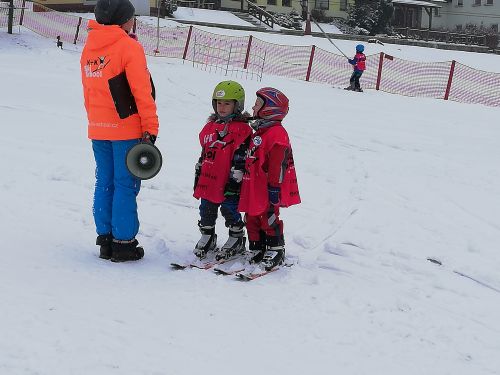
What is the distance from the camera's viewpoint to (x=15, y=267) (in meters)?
4.35

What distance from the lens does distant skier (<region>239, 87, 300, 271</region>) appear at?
457 centimetres

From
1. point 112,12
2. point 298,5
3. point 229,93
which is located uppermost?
point 298,5

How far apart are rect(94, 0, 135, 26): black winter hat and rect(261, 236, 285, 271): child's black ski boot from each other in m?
1.87

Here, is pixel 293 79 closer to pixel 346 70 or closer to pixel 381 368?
pixel 346 70

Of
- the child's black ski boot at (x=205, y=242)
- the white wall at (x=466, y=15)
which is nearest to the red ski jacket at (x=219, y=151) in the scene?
the child's black ski boot at (x=205, y=242)

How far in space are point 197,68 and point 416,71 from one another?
7.87m

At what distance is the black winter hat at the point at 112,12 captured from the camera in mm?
4414

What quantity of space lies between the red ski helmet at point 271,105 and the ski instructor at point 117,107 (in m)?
0.76

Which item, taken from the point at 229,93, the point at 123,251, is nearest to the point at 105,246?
the point at 123,251

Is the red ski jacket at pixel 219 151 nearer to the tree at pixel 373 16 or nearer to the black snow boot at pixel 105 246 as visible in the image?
the black snow boot at pixel 105 246

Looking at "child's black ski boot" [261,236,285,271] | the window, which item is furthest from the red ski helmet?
the window

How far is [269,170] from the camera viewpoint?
458 cm

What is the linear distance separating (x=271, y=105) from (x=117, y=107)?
3.47 ft

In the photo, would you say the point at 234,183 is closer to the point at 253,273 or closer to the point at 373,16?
the point at 253,273
